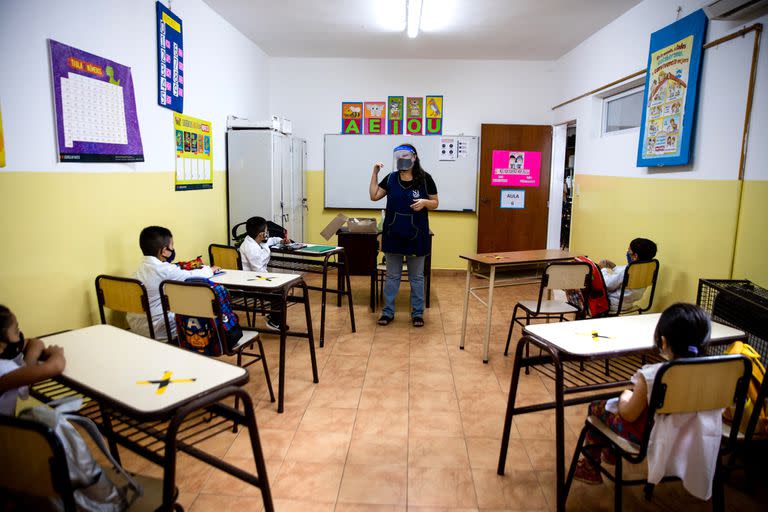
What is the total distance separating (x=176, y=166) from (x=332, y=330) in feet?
5.97

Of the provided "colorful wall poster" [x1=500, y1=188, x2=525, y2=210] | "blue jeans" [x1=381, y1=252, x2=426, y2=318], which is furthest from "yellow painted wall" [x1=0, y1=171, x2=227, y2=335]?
"colorful wall poster" [x1=500, y1=188, x2=525, y2=210]

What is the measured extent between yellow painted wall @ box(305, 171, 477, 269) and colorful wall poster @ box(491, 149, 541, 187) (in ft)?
2.01

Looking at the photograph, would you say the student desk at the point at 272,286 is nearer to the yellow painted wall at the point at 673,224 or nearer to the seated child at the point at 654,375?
the seated child at the point at 654,375

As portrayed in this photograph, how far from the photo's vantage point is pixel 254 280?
9.22 ft

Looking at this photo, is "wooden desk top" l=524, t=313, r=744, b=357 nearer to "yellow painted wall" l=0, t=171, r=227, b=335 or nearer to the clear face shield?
the clear face shield

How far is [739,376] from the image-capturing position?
4.99ft

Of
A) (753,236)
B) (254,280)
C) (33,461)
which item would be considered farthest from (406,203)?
(33,461)

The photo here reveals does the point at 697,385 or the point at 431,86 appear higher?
the point at 431,86

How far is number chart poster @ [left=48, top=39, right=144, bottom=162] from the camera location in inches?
102

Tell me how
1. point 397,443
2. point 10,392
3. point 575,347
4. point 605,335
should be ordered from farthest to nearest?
point 397,443, point 605,335, point 575,347, point 10,392

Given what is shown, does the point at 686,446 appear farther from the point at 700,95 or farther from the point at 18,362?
the point at 700,95

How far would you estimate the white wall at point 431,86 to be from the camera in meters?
6.44

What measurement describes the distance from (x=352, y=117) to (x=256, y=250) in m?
3.40

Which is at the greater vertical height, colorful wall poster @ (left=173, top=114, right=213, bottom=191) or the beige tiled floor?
colorful wall poster @ (left=173, top=114, right=213, bottom=191)
